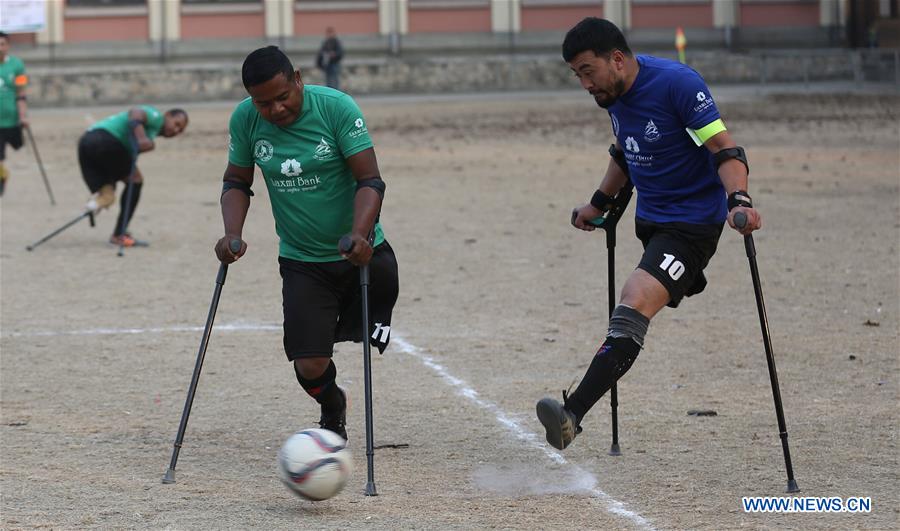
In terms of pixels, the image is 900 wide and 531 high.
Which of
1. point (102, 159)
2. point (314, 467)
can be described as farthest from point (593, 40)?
point (102, 159)

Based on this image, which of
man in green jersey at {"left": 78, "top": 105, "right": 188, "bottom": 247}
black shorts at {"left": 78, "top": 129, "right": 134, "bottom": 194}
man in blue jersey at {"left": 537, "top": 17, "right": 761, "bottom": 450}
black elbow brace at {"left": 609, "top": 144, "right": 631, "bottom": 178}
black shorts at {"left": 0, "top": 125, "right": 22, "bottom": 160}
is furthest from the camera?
black shorts at {"left": 0, "top": 125, "right": 22, "bottom": 160}

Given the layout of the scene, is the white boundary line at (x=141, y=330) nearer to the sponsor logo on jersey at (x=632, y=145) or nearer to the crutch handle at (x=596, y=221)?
the crutch handle at (x=596, y=221)

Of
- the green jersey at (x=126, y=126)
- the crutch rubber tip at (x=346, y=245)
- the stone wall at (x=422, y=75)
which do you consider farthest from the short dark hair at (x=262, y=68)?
the stone wall at (x=422, y=75)

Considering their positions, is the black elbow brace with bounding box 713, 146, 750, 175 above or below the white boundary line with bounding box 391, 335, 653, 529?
above

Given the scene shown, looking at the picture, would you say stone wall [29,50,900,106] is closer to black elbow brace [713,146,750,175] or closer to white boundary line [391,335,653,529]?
white boundary line [391,335,653,529]

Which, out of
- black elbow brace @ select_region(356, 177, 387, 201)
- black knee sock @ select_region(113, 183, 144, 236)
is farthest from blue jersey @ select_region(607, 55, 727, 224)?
black knee sock @ select_region(113, 183, 144, 236)

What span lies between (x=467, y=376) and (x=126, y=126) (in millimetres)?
6661

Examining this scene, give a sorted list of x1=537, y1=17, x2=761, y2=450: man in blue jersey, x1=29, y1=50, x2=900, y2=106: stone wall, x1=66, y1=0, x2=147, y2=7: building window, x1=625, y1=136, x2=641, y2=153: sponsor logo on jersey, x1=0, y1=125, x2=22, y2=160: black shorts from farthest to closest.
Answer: x1=66, y1=0, x2=147, y2=7: building window
x1=29, y1=50, x2=900, y2=106: stone wall
x1=0, y1=125, x2=22, y2=160: black shorts
x1=625, y1=136, x2=641, y2=153: sponsor logo on jersey
x1=537, y1=17, x2=761, y2=450: man in blue jersey

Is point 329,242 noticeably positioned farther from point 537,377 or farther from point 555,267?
point 555,267

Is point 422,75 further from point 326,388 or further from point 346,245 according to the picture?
point 346,245

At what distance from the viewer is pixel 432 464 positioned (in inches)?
272

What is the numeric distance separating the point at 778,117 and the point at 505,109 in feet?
22.7

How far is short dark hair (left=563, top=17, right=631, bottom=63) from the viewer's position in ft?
20.7

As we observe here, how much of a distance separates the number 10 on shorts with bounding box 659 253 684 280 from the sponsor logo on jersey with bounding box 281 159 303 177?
1620 mm
